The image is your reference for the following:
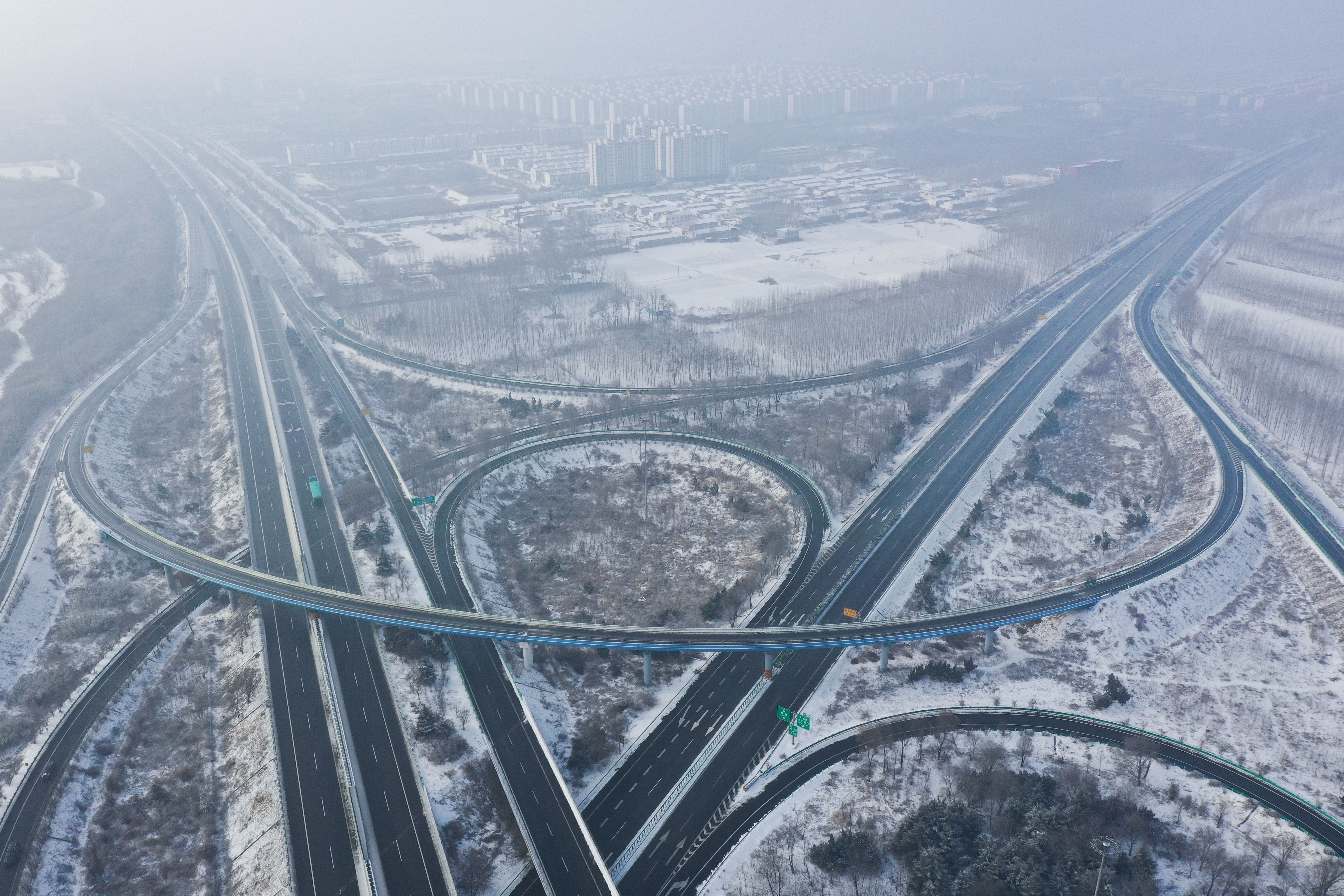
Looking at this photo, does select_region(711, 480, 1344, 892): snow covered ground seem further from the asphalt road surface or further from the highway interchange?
the highway interchange

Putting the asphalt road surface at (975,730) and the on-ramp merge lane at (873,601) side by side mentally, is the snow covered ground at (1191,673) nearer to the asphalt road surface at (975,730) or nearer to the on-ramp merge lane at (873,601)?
the asphalt road surface at (975,730)

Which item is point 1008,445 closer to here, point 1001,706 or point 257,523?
point 1001,706

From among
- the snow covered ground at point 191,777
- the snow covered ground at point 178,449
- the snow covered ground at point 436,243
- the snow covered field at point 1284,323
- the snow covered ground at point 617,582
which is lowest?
the snow covered ground at point 191,777

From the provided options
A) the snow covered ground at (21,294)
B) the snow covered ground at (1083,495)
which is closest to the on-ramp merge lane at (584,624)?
the snow covered ground at (1083,495)

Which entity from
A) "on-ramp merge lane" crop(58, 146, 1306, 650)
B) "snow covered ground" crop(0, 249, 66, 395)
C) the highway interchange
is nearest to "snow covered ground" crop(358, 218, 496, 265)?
"snow covered ground" crop(0, 249, 66, 395)

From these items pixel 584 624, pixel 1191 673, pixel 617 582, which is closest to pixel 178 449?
pixel 617 582

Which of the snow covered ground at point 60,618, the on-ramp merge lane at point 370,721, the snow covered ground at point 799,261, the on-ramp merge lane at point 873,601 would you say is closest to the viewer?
the on-ramp merge lane at point 370,721
